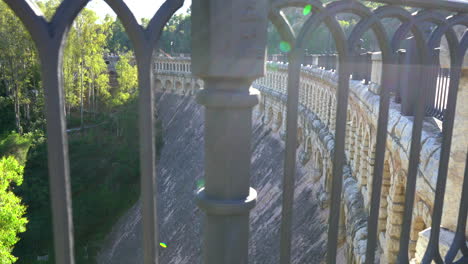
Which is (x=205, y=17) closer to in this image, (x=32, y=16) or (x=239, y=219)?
(x=32, y=16)

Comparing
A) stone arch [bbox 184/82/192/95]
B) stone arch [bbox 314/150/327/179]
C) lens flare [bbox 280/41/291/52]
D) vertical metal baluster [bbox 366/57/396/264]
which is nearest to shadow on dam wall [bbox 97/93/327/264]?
stone arch [bbox 314/150/327/179]

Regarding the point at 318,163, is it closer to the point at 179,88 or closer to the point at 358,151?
the point at 358,151

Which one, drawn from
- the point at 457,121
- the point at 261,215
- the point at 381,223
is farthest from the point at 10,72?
the point at 457,121

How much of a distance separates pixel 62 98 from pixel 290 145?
0.88m

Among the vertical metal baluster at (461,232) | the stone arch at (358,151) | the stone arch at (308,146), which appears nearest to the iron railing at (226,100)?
the vertical metal baluster at (461,232)

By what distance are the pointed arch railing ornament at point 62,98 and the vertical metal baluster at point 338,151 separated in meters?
0.76

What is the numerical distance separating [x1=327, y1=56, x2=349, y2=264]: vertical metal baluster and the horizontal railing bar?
34cm

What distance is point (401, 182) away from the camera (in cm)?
605

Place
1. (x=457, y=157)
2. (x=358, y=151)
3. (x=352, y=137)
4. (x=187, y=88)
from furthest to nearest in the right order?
(x=187, y=88), (x=352, y=137), (x=358, y=151), (x=457, y=157)

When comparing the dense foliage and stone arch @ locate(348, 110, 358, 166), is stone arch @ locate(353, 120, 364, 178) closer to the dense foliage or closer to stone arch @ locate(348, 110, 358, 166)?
stone arch @ locate(348, 110, 358, 166)

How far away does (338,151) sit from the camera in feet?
6.08

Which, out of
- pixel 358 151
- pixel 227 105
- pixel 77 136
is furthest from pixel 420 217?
pixel 77 136

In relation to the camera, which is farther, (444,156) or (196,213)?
(196,213)

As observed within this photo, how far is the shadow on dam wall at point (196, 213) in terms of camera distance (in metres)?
17.7
